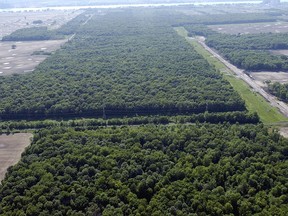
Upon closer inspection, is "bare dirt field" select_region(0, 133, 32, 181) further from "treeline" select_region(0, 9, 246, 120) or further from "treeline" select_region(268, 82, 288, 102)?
"treeline" select_region(268, 82, 288, 102)

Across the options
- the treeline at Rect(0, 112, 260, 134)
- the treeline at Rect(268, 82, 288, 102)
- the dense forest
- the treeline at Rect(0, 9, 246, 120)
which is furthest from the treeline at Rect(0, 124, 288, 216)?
the treeline at Rect(268, 82, 288, 102)

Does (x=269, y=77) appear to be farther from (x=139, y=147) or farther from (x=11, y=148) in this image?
(x=11, y=148)

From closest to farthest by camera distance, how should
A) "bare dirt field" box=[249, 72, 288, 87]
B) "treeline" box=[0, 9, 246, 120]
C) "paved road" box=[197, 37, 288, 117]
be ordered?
1. "treeline" box=[0, 9, 246, 120]
2. "paved road" box=[197, 37, 288, 117]
3. "bare dirt field" box=[249, 72, 288, 87]

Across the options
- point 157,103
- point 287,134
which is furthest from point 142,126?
point 287,134

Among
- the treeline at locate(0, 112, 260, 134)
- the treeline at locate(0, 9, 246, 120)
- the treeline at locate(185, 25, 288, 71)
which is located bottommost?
the treeline at locate(0, 112, 260, 134)

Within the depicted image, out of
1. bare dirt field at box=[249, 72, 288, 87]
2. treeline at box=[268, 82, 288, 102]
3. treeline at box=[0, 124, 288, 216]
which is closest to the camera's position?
treeline at box=[0, 124, 288, 216]
